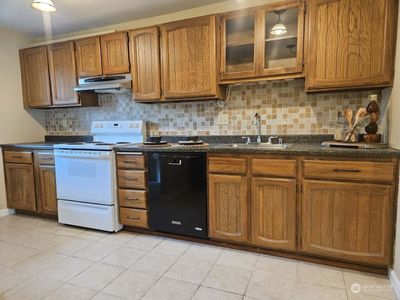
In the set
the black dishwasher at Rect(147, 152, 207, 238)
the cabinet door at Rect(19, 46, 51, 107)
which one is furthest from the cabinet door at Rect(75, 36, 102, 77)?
the black dishwasher at Rect(147, 152, 207, 238)

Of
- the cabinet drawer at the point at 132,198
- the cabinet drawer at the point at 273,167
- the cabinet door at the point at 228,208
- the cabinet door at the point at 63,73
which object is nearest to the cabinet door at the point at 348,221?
the cabinet drawer at the point at 273,167

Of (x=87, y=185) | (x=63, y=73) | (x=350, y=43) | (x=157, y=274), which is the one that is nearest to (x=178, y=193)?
Result: (x=157, y=274)

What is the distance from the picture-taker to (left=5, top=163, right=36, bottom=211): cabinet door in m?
3.11

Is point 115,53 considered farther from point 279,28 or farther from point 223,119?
point 279,28

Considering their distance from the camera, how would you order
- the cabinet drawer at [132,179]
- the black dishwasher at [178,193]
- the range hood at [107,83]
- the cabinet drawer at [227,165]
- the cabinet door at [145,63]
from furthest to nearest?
the range hood at [107,83] → the cabinet door at [145,63] → the cabinet drawer at [132,179] → the black dishwasher at [178,193] → the cabinet drawer at [227,165]

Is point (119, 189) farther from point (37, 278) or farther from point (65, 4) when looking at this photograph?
point (65, 4)

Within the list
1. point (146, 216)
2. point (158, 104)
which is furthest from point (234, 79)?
point (146, 216)

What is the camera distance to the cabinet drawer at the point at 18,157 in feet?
10.1

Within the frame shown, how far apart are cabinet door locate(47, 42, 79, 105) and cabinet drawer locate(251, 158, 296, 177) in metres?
2.28

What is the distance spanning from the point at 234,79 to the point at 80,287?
80.5 inches

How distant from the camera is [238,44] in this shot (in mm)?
2389

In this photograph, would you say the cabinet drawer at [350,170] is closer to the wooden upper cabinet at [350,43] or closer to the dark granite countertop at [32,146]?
the wooden upper cabinet at [350,43]

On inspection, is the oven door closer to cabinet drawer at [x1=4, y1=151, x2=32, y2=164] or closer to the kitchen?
the kitchen

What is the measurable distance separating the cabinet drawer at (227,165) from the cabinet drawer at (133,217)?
0.85 metres
